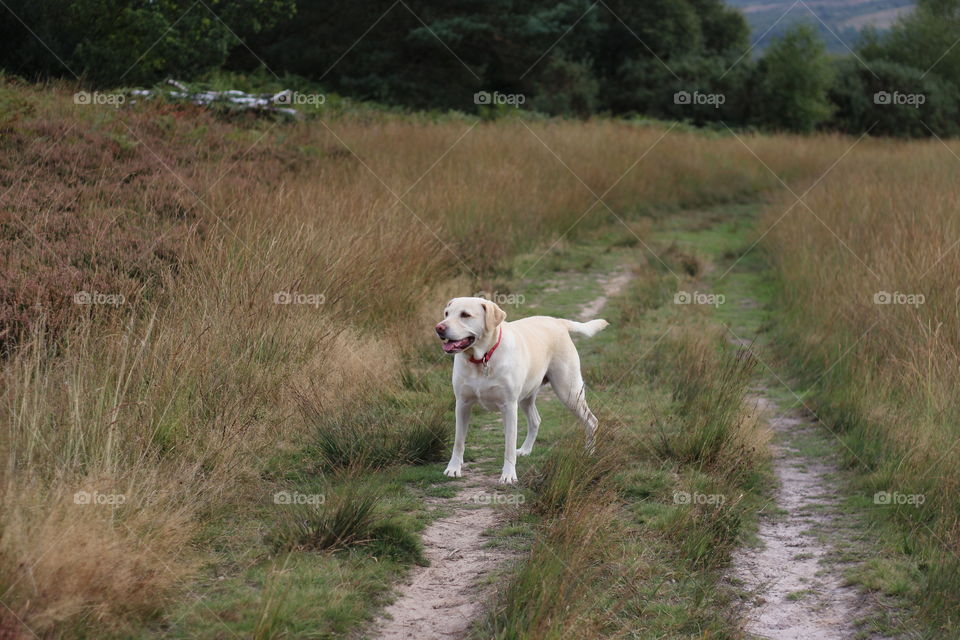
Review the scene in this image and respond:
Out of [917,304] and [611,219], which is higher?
[611,219]

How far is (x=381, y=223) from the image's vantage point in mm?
9852

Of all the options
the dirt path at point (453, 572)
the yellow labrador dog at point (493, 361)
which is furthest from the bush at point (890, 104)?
the dirt path at point (453, 572)

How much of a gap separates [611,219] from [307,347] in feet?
34.3

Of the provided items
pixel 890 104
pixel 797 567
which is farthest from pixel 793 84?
pixel 797 567

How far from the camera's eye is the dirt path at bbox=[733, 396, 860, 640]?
4371 mm

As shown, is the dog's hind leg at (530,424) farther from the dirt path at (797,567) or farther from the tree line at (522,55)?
the tree line at (522,55)

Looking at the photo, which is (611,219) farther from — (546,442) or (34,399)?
(34,399)

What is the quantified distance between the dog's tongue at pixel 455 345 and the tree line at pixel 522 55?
400 inches

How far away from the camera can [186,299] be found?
6781 millimetres

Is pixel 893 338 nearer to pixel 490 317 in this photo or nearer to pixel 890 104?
pixel 490 317

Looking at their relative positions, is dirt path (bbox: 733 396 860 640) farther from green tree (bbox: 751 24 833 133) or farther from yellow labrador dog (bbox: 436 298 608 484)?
green tree (bbox: 751 24 833 133)

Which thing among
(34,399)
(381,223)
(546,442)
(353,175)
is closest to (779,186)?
(353,175)

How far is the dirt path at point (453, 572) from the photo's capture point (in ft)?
13.6

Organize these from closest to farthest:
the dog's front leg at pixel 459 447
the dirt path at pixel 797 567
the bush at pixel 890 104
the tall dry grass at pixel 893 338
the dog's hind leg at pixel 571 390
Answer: the dirt path at pixel 797 567 → the tall dry grass at pixel 893 338 → the dog's front leg at pixel 459 447 → the dog's hind leg at pixel 571 390 → the bush at pixel 890 104
